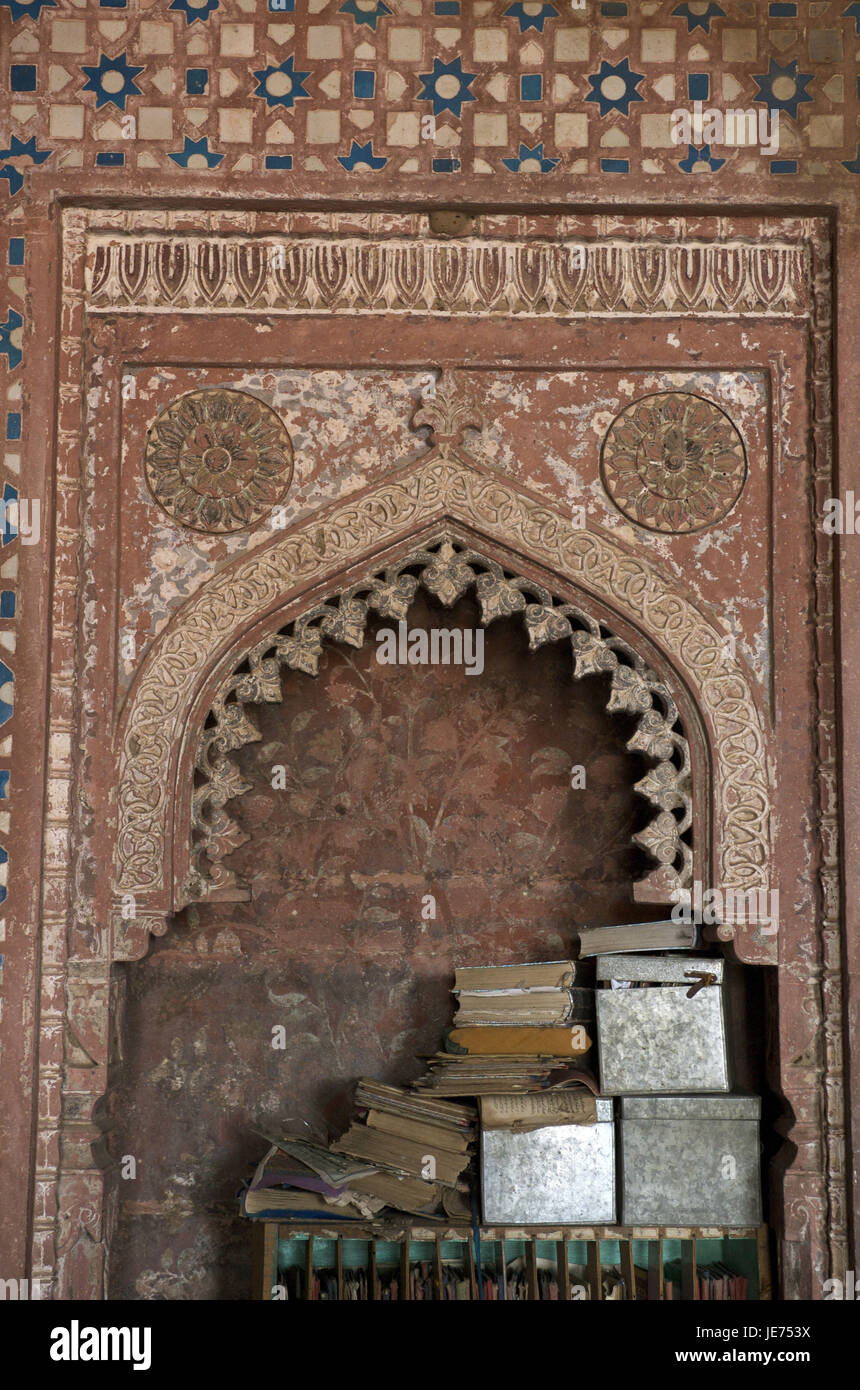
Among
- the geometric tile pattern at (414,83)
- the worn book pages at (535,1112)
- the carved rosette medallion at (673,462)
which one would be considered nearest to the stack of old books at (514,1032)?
the worn book pages at (535,1112)

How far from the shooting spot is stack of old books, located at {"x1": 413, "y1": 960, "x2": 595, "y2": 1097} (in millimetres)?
4320

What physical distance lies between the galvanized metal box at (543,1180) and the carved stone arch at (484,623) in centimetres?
100

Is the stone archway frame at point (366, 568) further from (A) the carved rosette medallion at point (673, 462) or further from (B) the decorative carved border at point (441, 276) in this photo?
(B) the decorative carved border at point (441, 276)

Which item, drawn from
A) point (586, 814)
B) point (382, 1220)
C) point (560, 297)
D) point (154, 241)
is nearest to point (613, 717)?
point (586, 814)

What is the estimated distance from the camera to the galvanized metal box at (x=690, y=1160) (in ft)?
13.9

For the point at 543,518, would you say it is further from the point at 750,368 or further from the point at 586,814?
the point at 586,814

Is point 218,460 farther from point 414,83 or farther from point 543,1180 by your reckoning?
point 543,1180

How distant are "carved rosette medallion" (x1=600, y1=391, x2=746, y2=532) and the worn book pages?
1933mm

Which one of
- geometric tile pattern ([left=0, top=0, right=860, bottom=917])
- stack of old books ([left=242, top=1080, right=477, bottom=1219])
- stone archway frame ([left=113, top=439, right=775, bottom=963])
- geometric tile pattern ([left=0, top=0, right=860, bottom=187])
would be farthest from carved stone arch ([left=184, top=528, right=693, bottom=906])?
geometric tile pattern ([left=0, top=0, right=860, bottom=187])

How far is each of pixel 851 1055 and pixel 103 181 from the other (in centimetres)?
373

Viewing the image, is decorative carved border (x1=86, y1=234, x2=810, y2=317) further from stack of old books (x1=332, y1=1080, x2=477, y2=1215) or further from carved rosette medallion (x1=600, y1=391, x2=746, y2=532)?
stack of old books (x1=332, y1=1080, x2=477, y2=1215)

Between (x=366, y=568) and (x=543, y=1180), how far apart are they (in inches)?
82.9
